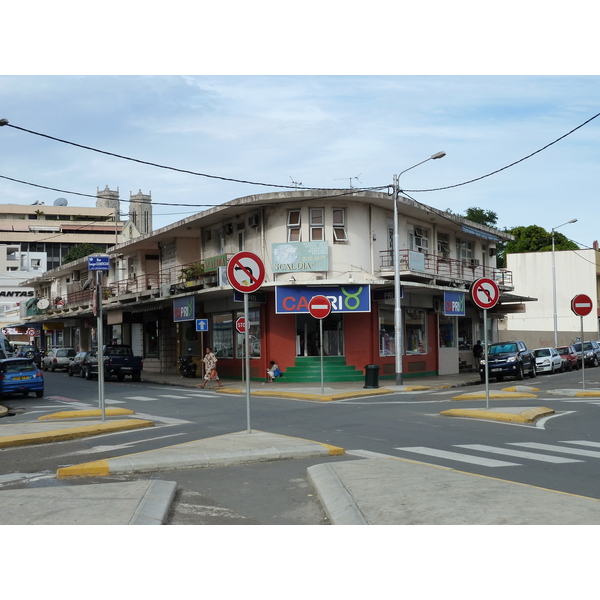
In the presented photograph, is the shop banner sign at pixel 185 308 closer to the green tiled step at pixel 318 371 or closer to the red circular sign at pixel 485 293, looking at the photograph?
the green tiled step at pixel 318 371

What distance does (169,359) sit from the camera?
42.3 meters

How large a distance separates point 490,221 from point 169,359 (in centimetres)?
5317

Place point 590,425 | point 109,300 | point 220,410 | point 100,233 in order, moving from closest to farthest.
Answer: point 590,425 → point 220,410 → point 109,300 → point 100,233

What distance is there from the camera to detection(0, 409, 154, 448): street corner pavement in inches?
502

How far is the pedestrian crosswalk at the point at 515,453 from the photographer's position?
9.95m

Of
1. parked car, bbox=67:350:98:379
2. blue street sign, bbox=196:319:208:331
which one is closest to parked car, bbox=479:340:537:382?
blue street sign, bbox=196:319:208:331

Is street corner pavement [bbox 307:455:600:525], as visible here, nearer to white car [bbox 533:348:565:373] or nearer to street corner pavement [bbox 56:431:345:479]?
street corner pavement [bbox 56:431:345:479]

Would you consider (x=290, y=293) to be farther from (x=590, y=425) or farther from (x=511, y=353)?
(x=590, y=425)

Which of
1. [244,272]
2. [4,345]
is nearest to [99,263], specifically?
[244,272]

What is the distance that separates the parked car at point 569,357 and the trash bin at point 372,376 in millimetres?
17179

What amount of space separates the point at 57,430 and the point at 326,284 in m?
17.6

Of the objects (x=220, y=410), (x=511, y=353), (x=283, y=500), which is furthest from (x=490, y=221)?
(x=283, y=500)

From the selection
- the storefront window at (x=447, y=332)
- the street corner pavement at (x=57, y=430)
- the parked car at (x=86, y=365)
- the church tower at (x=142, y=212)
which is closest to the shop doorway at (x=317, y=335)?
the storefront window at (x=447, y=332)

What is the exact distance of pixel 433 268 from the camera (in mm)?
35438
